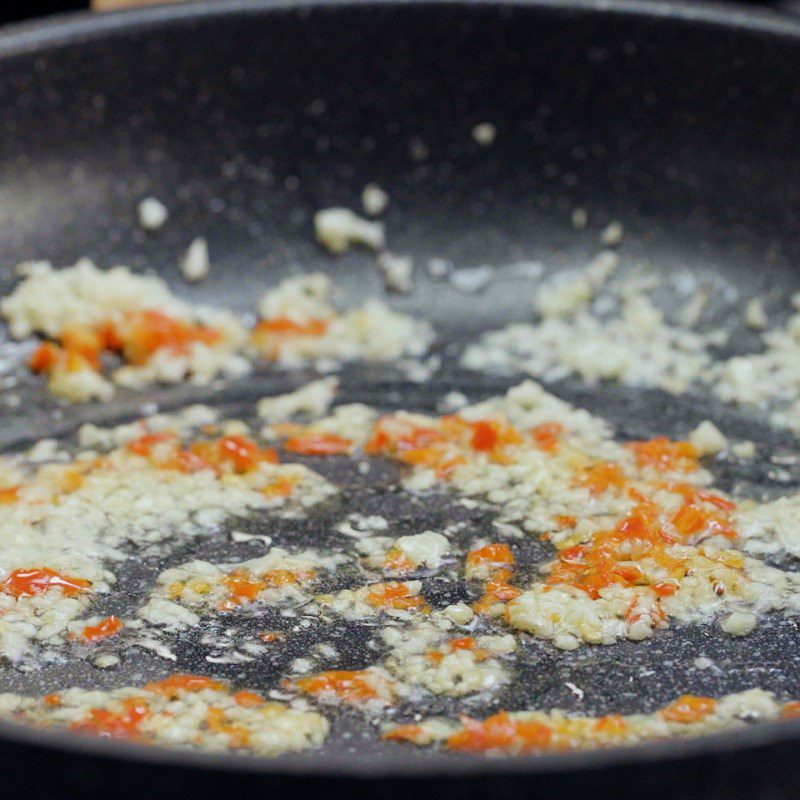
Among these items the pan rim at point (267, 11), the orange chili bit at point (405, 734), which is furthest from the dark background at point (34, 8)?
the orange chili bit at point (405, 734)

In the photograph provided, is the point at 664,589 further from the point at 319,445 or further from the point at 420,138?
the point at 420,138

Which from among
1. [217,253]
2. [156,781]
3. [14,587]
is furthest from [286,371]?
[156,781]

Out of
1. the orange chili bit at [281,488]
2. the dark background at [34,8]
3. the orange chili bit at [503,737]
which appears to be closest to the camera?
the orange chili bit at [503,737]

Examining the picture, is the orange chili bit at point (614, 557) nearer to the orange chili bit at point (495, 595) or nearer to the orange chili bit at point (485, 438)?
the orange chili bit at point (495, 595)

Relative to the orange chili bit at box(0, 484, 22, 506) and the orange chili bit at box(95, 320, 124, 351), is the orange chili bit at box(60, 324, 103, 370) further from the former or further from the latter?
the orange chili bit at box(0, 484, 22, 506)

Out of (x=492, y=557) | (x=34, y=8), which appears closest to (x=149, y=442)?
(x=492, y=557)

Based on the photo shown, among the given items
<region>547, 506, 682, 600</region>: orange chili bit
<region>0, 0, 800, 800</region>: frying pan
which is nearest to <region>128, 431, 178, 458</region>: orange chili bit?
<region>0, 0, 800, 800</region>: frying pan
